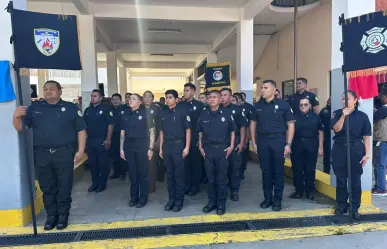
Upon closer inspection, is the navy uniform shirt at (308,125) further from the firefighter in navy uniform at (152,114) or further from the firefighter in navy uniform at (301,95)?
the firefighter in navy uniform at (152,114)

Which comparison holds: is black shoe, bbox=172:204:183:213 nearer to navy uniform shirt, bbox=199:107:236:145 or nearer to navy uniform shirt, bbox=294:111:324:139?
navy uniform shirt, bbox=199:107:236:145

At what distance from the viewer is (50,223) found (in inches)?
148

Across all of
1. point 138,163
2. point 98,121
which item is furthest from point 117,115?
point 138,163

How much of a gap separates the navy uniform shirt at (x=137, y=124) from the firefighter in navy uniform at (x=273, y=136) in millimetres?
1513

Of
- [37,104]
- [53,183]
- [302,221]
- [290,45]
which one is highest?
[290,45]

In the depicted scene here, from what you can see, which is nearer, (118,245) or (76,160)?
(118,245)

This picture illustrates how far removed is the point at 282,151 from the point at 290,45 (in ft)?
31.0

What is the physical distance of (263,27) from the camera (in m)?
13.0

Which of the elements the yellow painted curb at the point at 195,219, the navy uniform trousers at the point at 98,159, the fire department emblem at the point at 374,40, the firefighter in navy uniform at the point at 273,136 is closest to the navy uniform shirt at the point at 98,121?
the navy uniform trousers at the point at 98,159

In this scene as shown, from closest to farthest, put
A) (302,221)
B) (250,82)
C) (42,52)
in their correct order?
(42,52), (302,221), (250,82)

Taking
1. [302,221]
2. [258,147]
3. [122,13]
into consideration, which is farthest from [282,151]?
[122,13]

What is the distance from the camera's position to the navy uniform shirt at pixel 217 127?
4.14 meters

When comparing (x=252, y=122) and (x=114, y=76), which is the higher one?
(x=114, y=76)

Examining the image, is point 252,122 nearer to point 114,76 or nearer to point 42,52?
point 42,52
